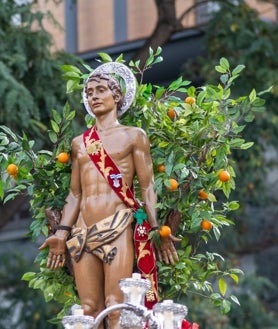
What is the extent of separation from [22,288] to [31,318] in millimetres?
810

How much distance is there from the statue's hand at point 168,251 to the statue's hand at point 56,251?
0.72 metres

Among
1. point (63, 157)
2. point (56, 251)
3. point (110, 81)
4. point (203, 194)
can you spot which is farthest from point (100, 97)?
point (56, 251)

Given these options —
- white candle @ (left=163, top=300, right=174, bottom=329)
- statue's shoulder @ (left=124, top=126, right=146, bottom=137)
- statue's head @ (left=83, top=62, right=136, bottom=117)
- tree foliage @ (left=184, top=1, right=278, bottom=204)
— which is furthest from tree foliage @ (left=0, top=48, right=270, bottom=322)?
tree foliage @ (left=184, top=1, right=278, bottom=204)

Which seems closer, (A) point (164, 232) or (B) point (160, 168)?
(A) point (164, 232)

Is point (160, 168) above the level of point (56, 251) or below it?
above

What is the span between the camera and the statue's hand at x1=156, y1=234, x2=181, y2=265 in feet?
40.0

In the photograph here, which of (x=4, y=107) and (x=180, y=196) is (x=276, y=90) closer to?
(x=4, y=107)

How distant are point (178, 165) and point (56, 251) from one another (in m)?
1.14

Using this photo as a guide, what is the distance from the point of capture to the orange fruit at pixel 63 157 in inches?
497

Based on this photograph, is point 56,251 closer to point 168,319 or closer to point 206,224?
point 206,224

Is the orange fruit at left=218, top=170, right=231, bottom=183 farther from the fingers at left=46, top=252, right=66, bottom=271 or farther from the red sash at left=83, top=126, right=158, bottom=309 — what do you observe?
the fingers at left=46, top=252, right=66, bottom=271

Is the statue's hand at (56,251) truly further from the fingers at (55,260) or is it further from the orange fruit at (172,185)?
the orange fruit at (172,185)

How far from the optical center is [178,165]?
40.4 ft

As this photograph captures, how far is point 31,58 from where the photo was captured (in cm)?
1939
